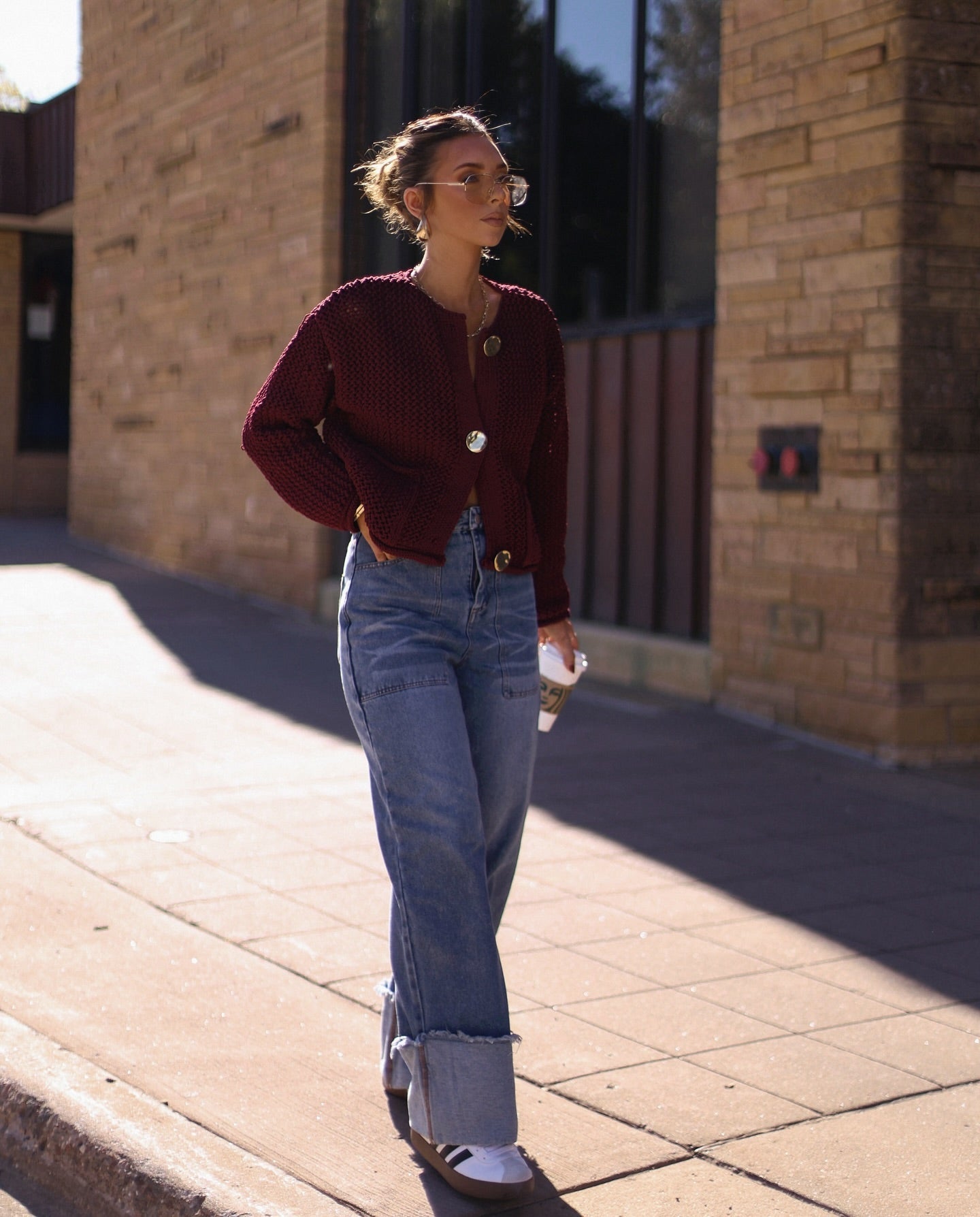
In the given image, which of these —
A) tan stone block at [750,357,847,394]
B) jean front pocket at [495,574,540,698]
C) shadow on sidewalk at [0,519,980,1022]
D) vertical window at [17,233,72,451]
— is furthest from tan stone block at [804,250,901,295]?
vertical window at [17,233,72,451]

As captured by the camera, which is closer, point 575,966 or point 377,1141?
point 377,1141

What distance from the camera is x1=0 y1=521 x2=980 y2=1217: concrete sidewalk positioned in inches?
127

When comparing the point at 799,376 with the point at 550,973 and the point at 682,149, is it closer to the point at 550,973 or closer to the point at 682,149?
the point at 682,149

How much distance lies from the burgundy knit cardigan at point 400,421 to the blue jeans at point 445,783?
78mm

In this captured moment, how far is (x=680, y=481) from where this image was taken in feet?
30.3

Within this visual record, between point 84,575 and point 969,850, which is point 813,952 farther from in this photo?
point 84,575

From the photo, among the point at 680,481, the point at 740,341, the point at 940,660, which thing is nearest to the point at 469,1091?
the point at 940,660

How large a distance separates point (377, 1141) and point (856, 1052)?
4.09ft

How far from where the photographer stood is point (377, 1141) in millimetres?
3352

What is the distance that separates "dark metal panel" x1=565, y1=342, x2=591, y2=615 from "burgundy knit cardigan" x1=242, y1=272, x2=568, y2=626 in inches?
258

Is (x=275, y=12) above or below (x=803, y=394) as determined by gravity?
above

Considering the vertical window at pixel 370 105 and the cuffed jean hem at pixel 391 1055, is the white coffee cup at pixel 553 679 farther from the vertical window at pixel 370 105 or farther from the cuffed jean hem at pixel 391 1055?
the vertical window at pixel 370 105

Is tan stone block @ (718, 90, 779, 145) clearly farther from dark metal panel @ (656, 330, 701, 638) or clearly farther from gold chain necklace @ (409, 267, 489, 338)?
gold chain necklace @ (409, 267, 489, 338)

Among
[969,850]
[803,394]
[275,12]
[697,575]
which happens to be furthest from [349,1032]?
[275,12]
